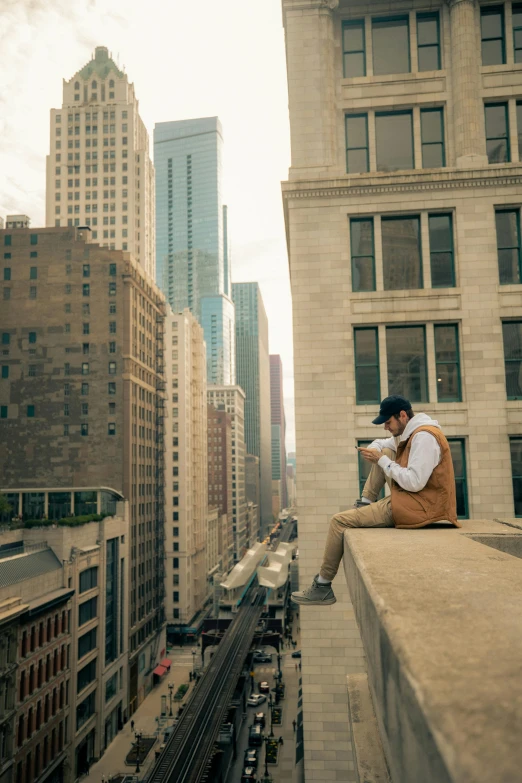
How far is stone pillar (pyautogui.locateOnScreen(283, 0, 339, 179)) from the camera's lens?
21.8m

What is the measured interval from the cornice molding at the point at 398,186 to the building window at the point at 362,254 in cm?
107

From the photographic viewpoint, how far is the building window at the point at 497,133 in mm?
21812

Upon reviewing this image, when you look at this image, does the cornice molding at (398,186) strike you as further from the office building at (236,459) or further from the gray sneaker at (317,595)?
the office building at (236,459)

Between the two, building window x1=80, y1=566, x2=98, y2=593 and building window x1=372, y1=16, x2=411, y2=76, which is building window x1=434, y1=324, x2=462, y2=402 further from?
building window x1=80, y1=566, x2=98, y2=593

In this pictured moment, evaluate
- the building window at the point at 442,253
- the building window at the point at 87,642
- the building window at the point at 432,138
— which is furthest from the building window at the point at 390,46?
the building window at the point at 87,642

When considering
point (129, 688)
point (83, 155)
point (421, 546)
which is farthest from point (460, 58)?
point (83, 155)

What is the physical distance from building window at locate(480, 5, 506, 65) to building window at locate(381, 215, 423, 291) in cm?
666

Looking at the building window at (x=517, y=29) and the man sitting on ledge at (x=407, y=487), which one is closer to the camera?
the man sitting on ledge at (x=407, y=487)

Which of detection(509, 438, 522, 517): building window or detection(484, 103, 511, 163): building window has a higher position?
detection(484, 103, 511, 163): building window

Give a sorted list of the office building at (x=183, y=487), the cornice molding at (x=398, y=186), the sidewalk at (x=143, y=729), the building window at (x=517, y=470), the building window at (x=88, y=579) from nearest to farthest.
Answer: the building window at (x=517, y=470), the cornice molding at (x=398, y=186), the sidewalk at (x=143, y=729), the building window at (x=88, y=579), the office building at (x=183, y=487)

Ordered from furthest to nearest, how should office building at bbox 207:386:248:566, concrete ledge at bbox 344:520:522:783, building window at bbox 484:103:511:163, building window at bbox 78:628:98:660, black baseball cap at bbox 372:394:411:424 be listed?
office building at bbox 207:386:248:566 < building window at bbox 78:628:98:660 < building window at bbox 484:103:511:163 < black baseball cap at bbox 372:394:411:424 < concrete ledge at bbox 344:520:522:783

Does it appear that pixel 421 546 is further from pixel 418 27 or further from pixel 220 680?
pixel 220 680

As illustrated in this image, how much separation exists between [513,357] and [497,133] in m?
8.34

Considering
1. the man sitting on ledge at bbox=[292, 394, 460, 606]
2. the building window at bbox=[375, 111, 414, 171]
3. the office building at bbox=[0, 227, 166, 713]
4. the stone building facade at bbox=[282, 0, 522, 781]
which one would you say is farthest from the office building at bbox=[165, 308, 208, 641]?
the man sitting on ledge at bbox=[292, 394, 460, 606]
